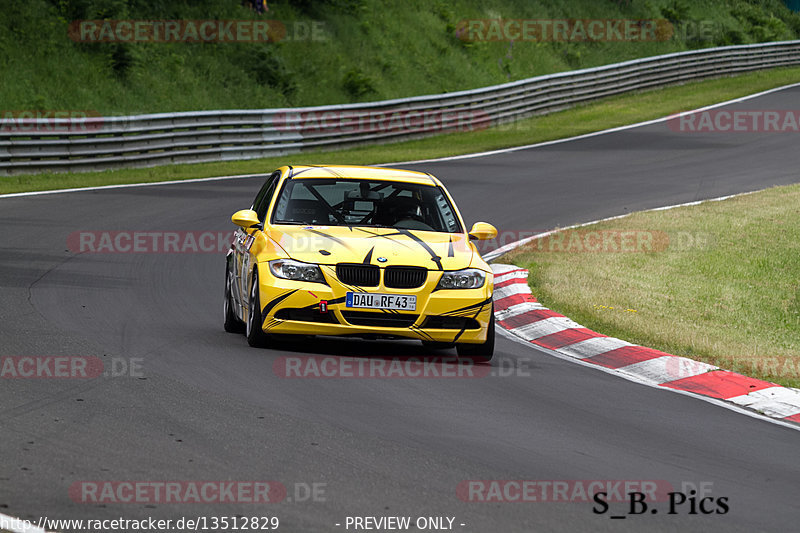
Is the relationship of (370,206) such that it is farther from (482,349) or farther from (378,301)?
(482,349)

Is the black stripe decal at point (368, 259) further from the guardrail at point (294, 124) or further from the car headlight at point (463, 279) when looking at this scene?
the guardrail at point (294, 124)

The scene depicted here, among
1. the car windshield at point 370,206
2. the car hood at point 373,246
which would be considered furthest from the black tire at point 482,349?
the car windshield at point 370,206

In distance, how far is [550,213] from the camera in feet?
67.1

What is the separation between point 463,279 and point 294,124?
65.0ft

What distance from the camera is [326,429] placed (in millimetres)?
7266

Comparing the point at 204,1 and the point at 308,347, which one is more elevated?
the point at 204,1

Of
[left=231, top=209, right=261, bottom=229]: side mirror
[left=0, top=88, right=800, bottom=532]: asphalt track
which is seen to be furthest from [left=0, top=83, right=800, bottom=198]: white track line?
[left=231, top=209, right=261, bottom=229]: side mirror

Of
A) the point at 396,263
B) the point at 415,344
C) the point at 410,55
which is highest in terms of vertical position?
the point at 410,55

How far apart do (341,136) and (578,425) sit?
76.1ft

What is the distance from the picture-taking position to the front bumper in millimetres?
9609

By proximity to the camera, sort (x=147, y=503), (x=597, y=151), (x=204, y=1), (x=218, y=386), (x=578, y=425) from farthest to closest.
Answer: (x=204, y=1), (x=597, y=151), (x=218, y=386), (x=578, y=425), (x=147, y=503)

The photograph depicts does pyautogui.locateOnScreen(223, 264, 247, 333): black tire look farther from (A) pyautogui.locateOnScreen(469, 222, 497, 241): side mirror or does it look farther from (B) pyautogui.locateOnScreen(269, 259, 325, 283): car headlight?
(A) pyautogui.locateOnScreen(469, 222, 497, 241): side mirror

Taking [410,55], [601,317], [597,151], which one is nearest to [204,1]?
[410,55]

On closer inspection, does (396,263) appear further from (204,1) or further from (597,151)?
(204,1)
